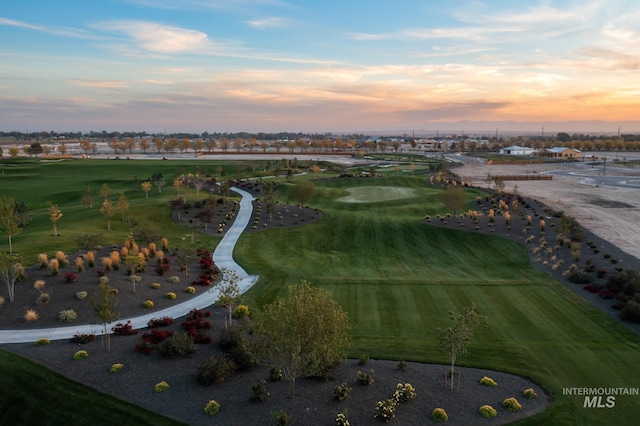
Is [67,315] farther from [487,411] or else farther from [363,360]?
[487,411]

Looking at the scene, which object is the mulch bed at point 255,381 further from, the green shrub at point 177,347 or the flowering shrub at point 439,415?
the green shrub at point 177,347

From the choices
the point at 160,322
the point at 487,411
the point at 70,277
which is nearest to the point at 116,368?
the point at 160,322

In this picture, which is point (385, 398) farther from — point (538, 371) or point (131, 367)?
point (131, 367)

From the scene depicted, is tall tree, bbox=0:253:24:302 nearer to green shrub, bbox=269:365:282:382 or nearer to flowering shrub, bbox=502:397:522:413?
green shrub, bbox=269:365:282:382

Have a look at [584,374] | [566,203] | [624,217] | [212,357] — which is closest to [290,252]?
[212,357]

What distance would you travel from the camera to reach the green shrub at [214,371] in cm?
1928

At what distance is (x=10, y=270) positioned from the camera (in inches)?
1065

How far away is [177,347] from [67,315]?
8495 millimetres

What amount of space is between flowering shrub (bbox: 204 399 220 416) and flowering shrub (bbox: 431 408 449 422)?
8.63 meters

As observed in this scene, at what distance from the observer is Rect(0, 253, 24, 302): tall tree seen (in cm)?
2641

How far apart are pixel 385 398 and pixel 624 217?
197 ft

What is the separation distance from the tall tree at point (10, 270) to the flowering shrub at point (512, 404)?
27.6 m

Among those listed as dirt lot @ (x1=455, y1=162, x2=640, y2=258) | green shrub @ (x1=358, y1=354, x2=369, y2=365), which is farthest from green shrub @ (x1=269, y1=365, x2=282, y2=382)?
dirt lot @ (x1=455, y1=162, x2=640, y2=258)

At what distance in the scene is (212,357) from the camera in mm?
20328
